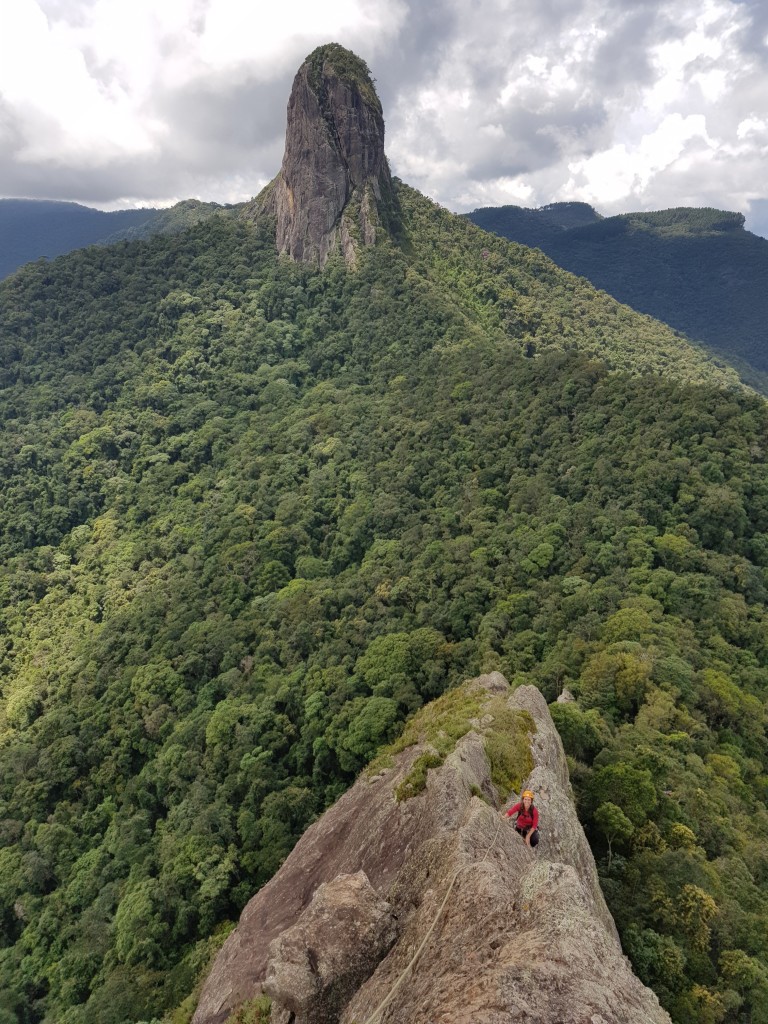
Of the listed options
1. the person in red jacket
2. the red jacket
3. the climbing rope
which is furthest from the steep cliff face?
the red jacket

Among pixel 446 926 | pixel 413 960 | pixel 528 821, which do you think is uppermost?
pixel 446 926

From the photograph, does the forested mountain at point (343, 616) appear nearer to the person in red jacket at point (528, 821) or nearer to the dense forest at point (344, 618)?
the dense forest at point (344, 618)

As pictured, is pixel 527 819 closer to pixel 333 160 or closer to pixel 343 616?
pixel 343 616

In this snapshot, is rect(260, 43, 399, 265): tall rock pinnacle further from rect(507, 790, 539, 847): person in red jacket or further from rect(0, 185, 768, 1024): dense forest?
rect(507, 790, 539, 847): person in red jacket

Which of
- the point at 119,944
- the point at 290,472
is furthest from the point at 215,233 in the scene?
the point at 119,944

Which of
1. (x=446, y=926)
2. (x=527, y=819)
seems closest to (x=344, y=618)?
(x=527, y=819)

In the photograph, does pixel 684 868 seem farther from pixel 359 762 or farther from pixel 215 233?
pixel 215 233
